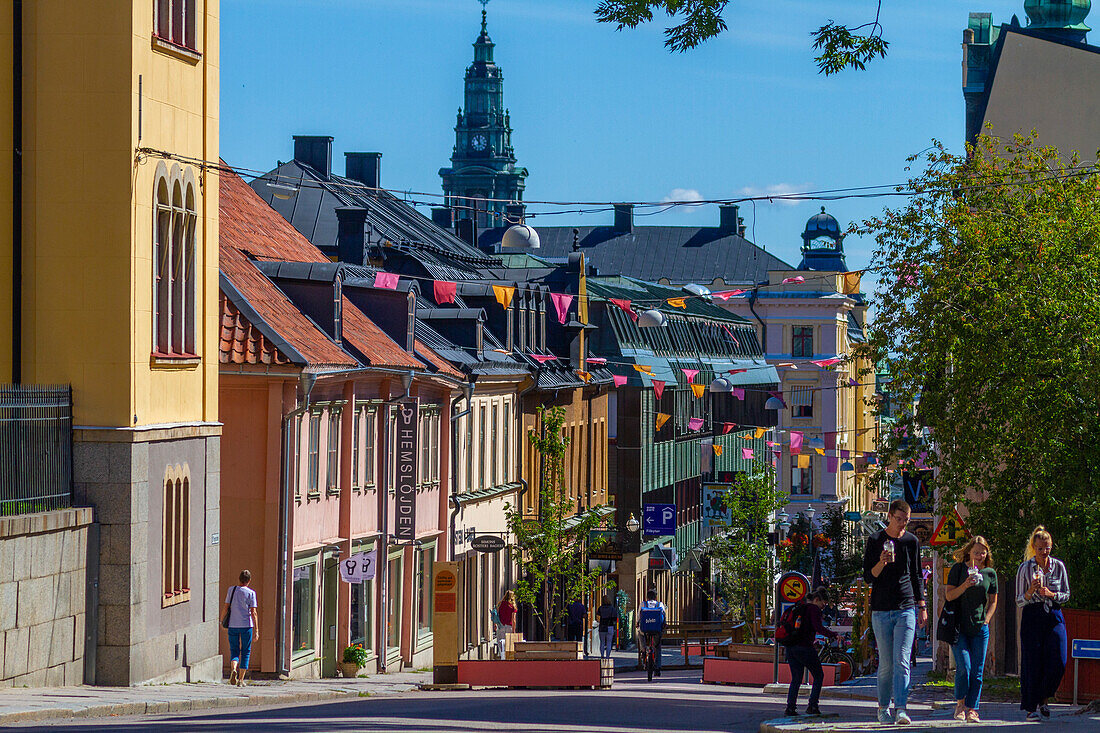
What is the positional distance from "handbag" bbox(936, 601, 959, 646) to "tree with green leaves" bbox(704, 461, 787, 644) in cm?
3690

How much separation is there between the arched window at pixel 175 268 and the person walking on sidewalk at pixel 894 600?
36.9 ft

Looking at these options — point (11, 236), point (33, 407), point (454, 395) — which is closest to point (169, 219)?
point (11, 236)

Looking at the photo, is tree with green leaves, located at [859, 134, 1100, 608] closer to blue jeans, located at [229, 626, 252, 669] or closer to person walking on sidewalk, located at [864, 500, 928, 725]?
person walking on sidewalk, located at [864, 500, 928, 725]

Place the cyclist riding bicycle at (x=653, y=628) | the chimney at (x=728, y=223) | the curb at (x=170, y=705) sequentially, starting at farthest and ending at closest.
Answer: the chimney at (x=728, y=223) → the cyclist riding bicycle at (x=653, y=628) → the curb at (x=170, y=705)

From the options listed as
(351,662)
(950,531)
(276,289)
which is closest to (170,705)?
(950,531)

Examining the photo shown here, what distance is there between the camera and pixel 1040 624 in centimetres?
1580

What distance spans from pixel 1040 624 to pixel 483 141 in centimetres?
15339

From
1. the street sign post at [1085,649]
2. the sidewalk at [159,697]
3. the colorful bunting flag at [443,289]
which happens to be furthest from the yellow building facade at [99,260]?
the colorful bunting flag at [443,289]

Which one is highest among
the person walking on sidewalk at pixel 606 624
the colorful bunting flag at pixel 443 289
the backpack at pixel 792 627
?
the colorful bunting flag at pixel 443 289

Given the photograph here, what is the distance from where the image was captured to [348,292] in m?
37.0

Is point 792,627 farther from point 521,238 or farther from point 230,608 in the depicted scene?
point 521,238

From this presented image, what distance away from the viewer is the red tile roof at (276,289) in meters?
29.4

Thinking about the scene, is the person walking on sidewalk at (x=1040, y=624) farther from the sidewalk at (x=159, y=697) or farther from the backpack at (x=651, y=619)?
the backpack at (x=651, y=619)

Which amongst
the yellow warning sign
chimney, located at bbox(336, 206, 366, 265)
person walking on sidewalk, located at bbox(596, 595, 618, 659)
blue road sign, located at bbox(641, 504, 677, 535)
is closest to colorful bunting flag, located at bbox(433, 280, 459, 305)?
chimney, located at bbox(336, 206, 366, 265)
